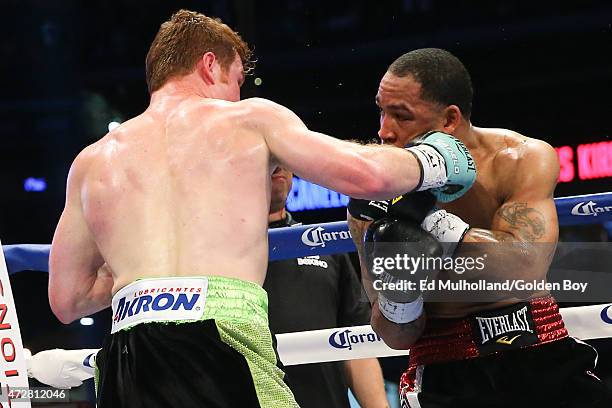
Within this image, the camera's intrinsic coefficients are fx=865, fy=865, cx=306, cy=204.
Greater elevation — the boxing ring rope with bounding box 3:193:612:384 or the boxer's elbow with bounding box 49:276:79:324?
the boxer's elbow with bounding box 49:276:79:324

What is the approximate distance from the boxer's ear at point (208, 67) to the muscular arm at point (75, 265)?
36 centimetres

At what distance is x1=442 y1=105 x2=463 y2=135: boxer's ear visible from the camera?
254 cm

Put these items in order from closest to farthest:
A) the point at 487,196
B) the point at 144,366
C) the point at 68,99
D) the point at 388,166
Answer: the point at 144,366, the point at 388,166, the point at 487,196, the point at 68,99

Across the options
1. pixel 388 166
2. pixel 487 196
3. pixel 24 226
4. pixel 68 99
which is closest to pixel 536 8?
pixel 68 99

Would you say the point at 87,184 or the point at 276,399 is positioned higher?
the point at 87,184

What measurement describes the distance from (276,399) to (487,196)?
37.5 inches

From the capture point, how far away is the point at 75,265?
2174mm

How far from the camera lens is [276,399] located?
1.88 m

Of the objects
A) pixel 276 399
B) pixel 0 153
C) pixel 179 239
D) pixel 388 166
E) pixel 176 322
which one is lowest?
pixel 0 153

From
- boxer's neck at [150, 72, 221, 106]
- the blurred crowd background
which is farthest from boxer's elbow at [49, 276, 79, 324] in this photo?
the blurred crowd background

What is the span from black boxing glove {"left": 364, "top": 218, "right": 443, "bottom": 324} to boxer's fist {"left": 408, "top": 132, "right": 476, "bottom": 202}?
0.12 m

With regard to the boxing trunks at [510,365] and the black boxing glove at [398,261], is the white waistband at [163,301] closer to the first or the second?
the black boxing glove at [398,261]

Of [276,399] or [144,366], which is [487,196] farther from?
[144,366]

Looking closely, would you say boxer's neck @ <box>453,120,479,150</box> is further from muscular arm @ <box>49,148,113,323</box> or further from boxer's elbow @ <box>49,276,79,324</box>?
boxer's elbow @ <box>49,276,79,324</box>
